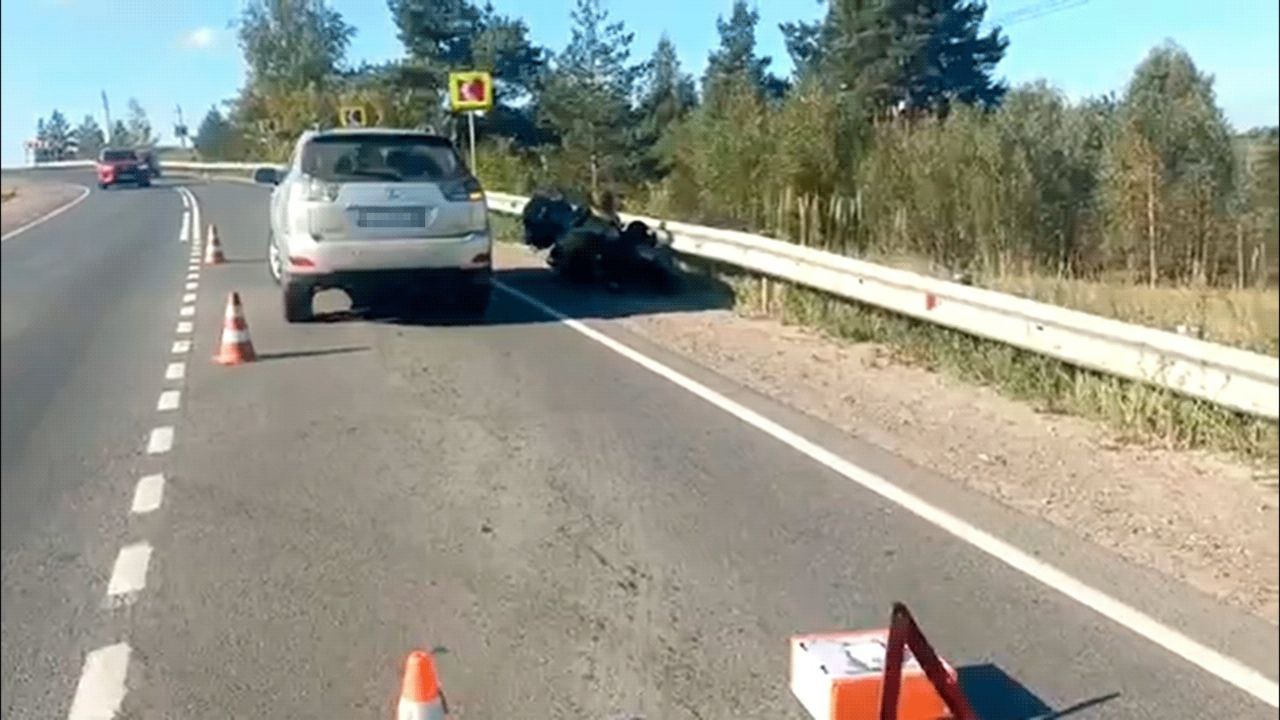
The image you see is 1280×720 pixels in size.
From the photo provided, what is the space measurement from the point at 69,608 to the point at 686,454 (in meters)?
3.40

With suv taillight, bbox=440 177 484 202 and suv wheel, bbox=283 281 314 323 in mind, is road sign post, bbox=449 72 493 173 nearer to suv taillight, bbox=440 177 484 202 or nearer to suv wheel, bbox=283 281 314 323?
suv taillight, bbox=440 177 484 202

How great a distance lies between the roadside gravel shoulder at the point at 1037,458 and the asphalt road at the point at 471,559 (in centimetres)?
23

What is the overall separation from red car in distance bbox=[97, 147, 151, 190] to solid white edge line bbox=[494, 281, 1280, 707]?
2.52 metres

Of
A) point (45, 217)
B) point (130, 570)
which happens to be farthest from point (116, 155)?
point (130, 570)

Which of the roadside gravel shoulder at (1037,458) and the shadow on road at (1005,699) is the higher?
the roadside gravel shoulder at (1037,458)

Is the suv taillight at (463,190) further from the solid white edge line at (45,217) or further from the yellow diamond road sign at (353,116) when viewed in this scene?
the solid white edge line at (45,217)

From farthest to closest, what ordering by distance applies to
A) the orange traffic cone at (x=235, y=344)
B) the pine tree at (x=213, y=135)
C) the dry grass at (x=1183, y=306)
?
the orange traffic cone at (x=235, y=344) < the pine tree at (x=213, y=135) < the dry grass at (x=1183, y=306)

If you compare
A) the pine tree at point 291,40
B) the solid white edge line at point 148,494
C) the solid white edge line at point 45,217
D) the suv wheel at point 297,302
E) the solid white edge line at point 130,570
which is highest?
the pine tree at point 291,40

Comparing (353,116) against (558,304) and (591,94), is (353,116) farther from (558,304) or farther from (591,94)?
(558,304)

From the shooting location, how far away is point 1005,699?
3.69 metres

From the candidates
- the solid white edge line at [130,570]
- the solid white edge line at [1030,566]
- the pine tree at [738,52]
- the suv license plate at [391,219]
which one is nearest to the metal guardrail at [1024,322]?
the suv license plate at [391,219]

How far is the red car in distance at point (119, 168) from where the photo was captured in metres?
2.65

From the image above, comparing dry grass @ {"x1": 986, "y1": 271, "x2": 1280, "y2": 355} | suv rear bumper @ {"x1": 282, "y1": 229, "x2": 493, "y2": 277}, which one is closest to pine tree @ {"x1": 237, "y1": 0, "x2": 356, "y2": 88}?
dry grass @ {"x1": 986, "y1": 271, "x2": 1280, "y2": 355}

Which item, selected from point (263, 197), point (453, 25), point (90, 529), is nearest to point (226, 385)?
point (90, 529)
